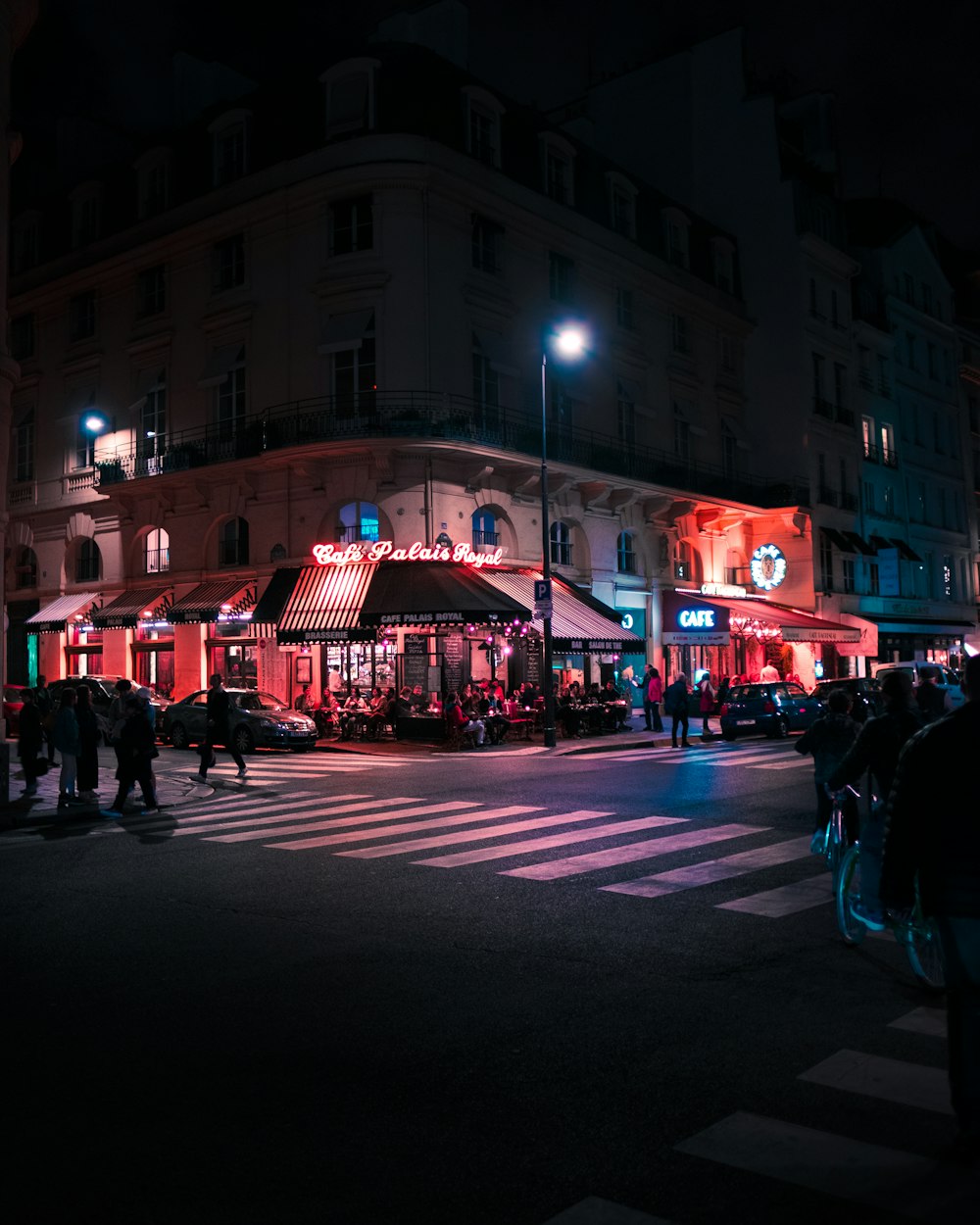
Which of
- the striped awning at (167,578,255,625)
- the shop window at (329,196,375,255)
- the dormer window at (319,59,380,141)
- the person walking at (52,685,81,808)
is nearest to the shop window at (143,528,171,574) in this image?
the striped awning at (167,578,255,625)

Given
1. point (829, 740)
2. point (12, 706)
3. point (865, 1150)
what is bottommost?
point (865, 1150)

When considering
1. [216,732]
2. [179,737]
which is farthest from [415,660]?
[216,732]

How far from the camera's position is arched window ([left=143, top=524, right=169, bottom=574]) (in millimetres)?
33188

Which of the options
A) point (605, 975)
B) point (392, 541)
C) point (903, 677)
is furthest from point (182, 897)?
point (392, 541)

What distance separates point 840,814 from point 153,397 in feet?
97.5

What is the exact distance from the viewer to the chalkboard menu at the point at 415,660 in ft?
92.8

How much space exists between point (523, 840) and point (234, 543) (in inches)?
858

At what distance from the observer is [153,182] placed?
3322cm

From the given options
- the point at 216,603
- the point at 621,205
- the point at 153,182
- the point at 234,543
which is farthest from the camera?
the point at 621,205

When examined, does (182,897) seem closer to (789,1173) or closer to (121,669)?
(789,1173)

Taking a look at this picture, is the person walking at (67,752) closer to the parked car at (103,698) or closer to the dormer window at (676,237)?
the parked car at (103,698)

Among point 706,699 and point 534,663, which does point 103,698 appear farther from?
point 706,699

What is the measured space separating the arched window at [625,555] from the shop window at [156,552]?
14076mm

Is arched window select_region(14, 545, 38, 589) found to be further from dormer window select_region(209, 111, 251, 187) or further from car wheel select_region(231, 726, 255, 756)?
car wheel select_region(231, 726, 255, 756)
